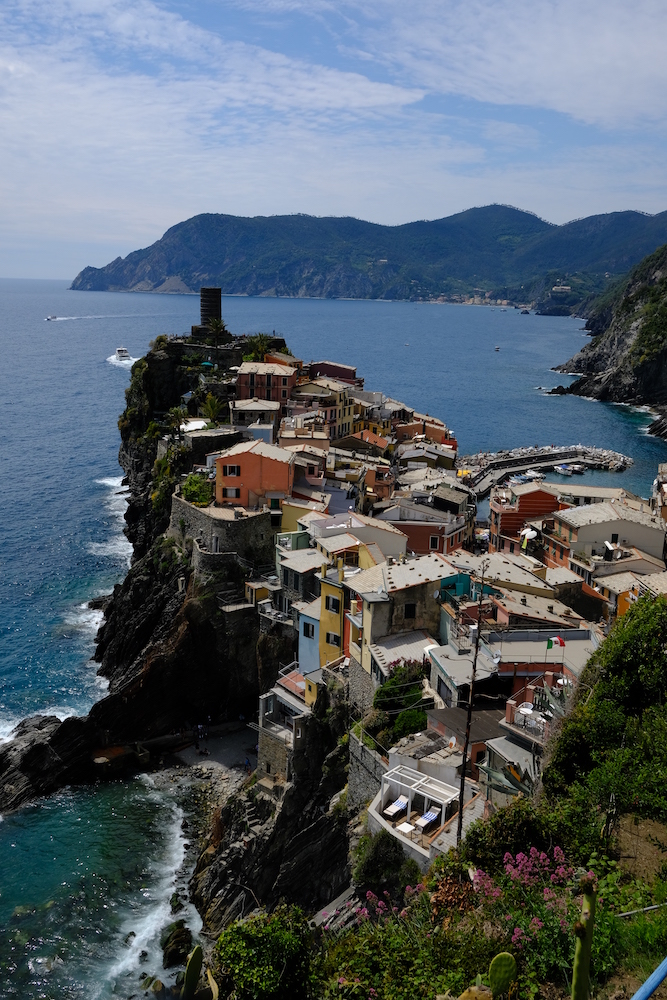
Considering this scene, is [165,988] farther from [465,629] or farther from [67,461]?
[67,461]

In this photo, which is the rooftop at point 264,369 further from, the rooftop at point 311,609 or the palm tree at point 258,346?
the rooftop at point 311,609

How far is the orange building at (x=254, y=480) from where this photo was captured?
41.1 metres

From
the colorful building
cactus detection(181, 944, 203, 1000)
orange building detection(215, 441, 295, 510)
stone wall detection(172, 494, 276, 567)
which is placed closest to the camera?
cactus detection(181, 944, 203, 1000)

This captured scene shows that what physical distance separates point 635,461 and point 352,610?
231ft

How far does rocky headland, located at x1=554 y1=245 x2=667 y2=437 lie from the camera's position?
128625mm

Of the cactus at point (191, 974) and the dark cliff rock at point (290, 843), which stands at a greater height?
the cactus at point (191, 974)

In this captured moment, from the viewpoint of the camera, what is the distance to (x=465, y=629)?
24.0m

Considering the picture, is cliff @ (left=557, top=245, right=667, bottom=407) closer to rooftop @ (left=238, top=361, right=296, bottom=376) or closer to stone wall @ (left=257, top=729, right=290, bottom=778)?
rooftop @ (left=238, top=361, right=296, bottom=376)

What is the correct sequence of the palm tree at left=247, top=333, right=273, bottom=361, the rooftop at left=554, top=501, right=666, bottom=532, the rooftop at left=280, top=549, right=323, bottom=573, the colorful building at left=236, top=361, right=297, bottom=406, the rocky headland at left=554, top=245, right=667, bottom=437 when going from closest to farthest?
the rooftop at left=280, top=549, right=323, bottom=573, the rooftop at left=554, top=501, right=666, bottom=532, the colorful building at left=236, top=361, right=297, bottom=406, the palm tree at left=247, top=333, right=273, bottom=361, the rocky headland at left=554, top=245, right=667, bottom=437

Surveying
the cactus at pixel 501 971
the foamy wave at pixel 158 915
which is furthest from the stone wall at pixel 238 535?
the cactus at pixel 501 971

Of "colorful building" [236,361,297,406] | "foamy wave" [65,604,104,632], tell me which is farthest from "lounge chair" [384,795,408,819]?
"colorful building" [236,361,297,406]

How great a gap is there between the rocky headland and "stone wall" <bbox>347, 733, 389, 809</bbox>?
93.4 metres

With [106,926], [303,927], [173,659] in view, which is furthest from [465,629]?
[173,659]

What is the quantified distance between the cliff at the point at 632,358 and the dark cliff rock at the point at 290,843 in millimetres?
113202
